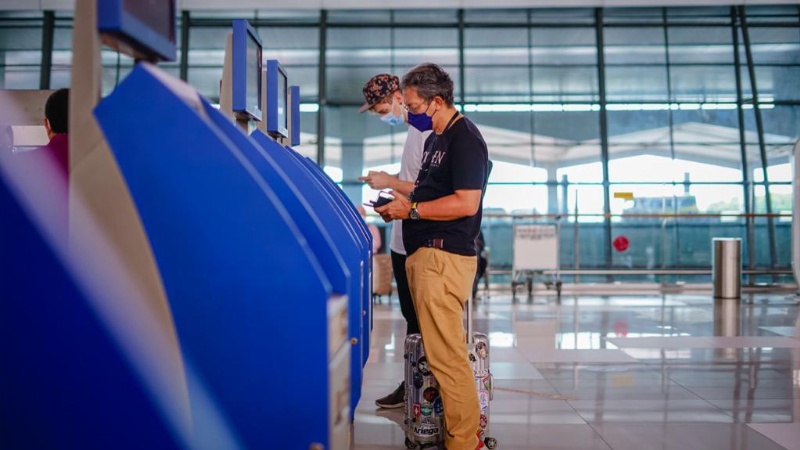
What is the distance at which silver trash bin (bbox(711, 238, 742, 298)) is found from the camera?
10.0m

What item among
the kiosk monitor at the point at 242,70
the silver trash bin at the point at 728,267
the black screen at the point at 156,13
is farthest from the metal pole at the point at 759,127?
the black screen at the point at 156,13

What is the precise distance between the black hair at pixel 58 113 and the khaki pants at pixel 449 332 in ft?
4.25

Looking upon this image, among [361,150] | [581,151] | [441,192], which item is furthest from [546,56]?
[441,192]

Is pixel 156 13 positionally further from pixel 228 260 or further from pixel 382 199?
pixel 382 199

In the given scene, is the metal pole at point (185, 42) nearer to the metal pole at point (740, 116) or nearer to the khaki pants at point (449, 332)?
the metal pole at point (740, 116)

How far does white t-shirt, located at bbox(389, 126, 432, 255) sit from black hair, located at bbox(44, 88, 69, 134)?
1.58 m

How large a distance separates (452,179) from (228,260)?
4.37ft

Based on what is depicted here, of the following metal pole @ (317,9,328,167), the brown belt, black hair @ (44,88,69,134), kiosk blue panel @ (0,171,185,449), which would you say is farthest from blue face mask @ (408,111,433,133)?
metal pole @ (317,9,328,167)

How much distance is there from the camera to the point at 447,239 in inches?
109

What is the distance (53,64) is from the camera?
13539 mm

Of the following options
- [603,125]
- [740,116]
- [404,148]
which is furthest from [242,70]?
[740,116]

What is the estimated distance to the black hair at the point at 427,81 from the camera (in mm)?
2787

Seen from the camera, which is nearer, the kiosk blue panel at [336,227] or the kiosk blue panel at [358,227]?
the kiosk blue panel at [336,227]

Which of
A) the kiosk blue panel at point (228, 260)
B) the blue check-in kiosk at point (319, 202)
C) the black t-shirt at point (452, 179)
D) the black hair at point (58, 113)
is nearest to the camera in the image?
the kiosk blue panel at point (228, 260)
